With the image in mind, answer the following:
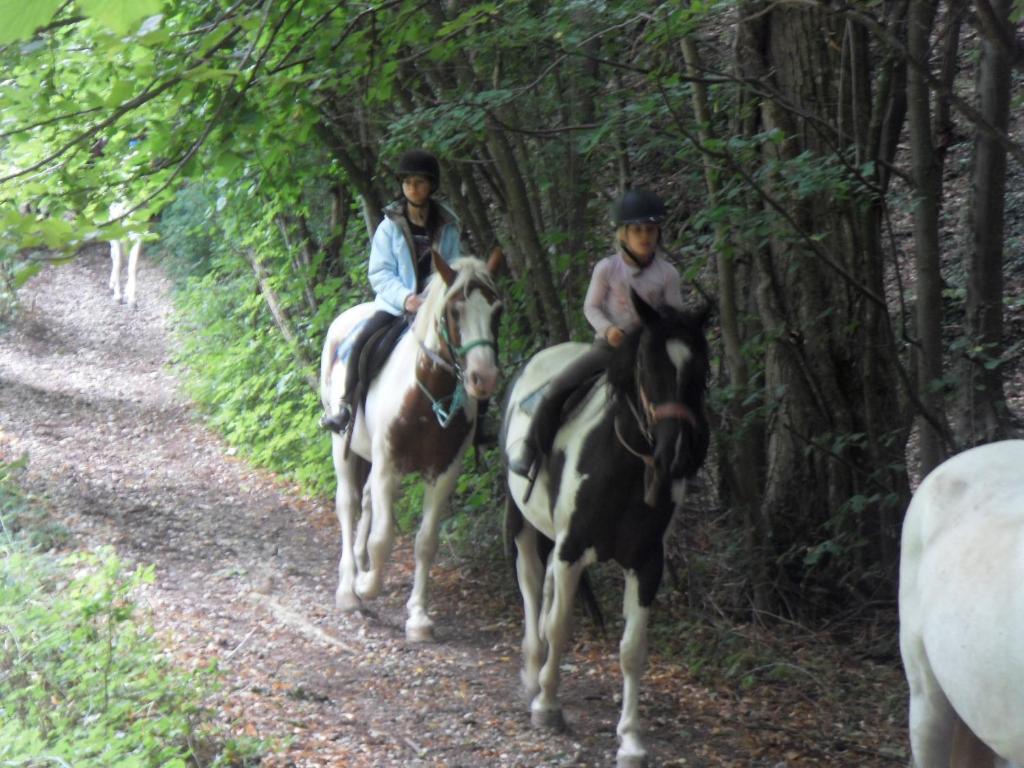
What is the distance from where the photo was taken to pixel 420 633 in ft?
24.2

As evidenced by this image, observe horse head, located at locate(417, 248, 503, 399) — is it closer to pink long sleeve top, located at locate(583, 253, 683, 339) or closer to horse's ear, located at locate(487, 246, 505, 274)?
horse's ear, located at locate(487, 246, 505, 274)

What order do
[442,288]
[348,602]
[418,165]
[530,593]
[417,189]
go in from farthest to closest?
[348,602] < [417,189] < [418,165] < [442,288] < [530,593]

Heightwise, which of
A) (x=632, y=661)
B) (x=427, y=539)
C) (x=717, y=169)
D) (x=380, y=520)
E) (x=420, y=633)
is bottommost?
(x=420, y=633)

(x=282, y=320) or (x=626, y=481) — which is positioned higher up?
(x=626, y=481)

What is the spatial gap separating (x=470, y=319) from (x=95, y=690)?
293cm

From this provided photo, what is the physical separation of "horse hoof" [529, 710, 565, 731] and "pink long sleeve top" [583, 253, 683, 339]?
6.53ft

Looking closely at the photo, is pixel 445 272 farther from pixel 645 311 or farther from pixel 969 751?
pixel 969 751

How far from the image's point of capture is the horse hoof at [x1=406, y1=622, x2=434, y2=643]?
7.37 meters

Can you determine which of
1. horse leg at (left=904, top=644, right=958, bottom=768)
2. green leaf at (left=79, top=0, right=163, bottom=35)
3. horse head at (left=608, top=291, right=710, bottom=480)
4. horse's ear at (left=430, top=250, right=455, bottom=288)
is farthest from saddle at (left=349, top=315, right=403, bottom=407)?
green leaf at (left=79, top=0, right=163, bottom=35)

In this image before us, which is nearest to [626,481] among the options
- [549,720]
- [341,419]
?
[549,720]

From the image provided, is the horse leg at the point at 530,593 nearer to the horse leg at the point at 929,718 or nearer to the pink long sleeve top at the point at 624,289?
the pink long sleeve top at the point at 624,289

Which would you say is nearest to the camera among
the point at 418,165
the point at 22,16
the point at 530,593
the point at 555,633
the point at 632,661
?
the point at 22,16

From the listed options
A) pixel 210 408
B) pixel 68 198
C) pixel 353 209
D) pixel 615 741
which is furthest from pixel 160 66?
pixel 210 408

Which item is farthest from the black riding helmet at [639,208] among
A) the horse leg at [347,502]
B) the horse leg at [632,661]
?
the horse leg at [347,502]
